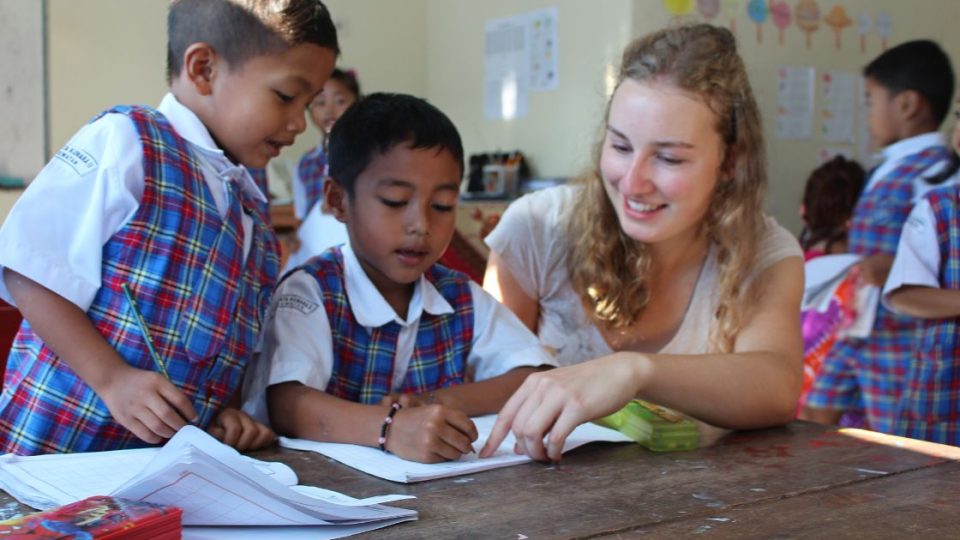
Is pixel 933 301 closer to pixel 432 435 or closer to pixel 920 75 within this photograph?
pixel 920 75

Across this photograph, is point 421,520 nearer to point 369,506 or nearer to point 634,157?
point 369,506

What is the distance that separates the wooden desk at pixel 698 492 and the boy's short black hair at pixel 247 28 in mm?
635

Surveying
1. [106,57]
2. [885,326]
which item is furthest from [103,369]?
[106,57]

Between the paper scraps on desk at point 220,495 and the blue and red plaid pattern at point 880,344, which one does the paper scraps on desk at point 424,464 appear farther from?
the blue and red plaid pattern at point 880,344

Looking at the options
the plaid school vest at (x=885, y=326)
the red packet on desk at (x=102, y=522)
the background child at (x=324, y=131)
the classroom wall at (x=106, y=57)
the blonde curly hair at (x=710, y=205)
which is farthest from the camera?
the classroom wall at (x=106, y=57)

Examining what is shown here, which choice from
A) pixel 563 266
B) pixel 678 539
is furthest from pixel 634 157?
pixel 678 539

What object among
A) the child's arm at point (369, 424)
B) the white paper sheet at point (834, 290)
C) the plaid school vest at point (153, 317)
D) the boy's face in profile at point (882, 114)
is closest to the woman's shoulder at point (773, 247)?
the child's arm at point (369, 424)

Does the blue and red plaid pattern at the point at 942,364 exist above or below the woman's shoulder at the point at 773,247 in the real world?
below

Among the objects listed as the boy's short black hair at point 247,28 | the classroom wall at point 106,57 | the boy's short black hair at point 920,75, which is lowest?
the boy's short black hair at point 247,28

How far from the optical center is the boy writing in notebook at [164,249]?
49.5 inches

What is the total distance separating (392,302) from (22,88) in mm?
3844

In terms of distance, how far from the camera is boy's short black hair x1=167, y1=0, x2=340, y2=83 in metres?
1.52

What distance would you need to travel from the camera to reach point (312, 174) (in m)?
4.14

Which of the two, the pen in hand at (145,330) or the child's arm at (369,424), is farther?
the pen in hand at (145,330)
